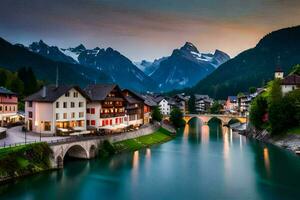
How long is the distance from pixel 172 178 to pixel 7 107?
41.5 meters

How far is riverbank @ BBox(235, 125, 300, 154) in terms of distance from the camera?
79812 mm

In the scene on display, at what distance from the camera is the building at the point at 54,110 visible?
225ft

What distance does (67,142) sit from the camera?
58.5 metres

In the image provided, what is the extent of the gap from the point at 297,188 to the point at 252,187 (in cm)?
550

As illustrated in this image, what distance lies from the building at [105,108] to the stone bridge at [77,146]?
6.29 metres

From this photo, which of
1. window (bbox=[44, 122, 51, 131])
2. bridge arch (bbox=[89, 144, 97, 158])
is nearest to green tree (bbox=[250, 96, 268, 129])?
bridge arch (bbox=[89, 144, 97, 158])

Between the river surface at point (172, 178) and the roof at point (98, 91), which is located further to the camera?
the roof at point (98, 91)

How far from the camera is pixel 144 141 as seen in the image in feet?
277

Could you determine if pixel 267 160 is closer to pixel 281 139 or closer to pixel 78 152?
pixel 281 139

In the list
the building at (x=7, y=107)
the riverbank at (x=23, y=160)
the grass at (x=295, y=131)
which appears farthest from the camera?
the grass at (x=295, y=131)

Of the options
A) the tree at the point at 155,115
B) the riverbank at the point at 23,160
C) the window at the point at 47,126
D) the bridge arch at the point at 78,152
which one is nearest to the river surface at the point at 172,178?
the riverbank at the point at 23,160

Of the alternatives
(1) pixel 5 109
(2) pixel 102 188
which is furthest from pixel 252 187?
(1) pixel 5 109

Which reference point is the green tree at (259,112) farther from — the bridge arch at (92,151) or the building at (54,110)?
the bridge arch at (92,151)

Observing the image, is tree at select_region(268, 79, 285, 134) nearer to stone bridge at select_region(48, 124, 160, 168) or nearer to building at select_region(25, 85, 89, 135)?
stone bridge at select_region(48, 124, 160, 168)
